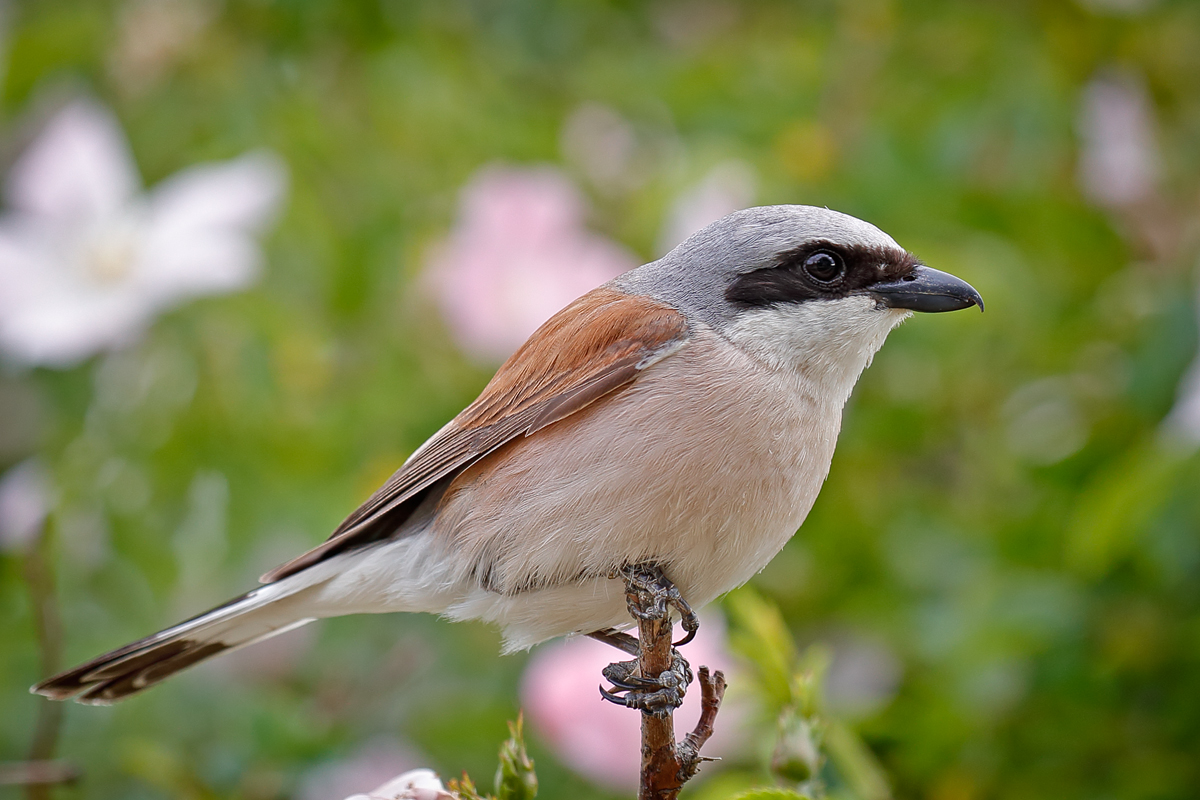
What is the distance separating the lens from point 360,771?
252 centimetres

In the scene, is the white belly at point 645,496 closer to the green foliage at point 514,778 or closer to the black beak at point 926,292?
the black beak at point 926,292

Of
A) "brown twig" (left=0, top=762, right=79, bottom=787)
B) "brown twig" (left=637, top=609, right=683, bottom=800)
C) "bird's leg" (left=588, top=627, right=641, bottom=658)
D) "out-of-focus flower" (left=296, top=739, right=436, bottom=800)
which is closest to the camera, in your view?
"brown twig" (left=637, top=609, right=683, bottom=800)

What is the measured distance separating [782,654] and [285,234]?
190 centimetres

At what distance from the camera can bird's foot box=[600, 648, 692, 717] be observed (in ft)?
5.02

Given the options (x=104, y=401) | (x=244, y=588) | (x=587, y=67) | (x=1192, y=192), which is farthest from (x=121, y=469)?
(x=1192, y=192)

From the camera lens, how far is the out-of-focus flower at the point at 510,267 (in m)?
2.79

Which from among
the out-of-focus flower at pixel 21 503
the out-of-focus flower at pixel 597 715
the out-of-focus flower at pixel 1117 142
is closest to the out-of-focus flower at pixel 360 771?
the out-of-focus flower at pixel 597 715

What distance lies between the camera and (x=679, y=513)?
5.49 feet

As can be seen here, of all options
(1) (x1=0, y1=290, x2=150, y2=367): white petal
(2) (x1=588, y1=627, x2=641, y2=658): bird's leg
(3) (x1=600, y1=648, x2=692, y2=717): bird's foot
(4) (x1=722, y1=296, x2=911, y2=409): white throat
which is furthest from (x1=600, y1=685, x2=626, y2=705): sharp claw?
(1) (x1=0, y1=290, x2=150, y2=367): white petal

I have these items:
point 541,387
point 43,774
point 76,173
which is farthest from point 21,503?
point 541,387

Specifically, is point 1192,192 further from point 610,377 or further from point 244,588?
point 244,588

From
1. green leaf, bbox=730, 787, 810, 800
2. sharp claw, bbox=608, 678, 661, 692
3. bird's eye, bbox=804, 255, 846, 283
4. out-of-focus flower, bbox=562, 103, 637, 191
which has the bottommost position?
green leaf, bbox=730, 787, 810, 800

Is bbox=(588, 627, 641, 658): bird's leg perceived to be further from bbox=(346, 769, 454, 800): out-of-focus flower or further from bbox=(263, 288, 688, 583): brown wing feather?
bbox=(346, 769, 454, 800): out-of-focus flower

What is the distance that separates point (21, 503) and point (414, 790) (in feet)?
5.91
